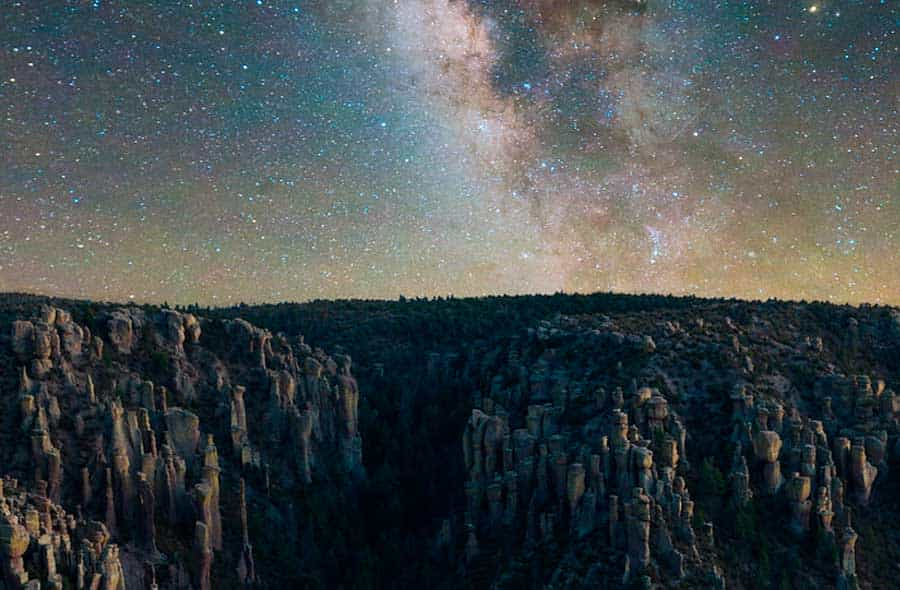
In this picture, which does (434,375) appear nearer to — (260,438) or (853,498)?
(260,438)

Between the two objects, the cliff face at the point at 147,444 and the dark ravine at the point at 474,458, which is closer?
the cliff face at the point at 147,444

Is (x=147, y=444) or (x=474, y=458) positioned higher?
(x=147, y=444)

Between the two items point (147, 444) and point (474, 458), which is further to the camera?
point (474, 458)

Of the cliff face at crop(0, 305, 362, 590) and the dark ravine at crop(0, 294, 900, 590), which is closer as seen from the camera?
the cliff face at crop(0, 305, 362, 590)
